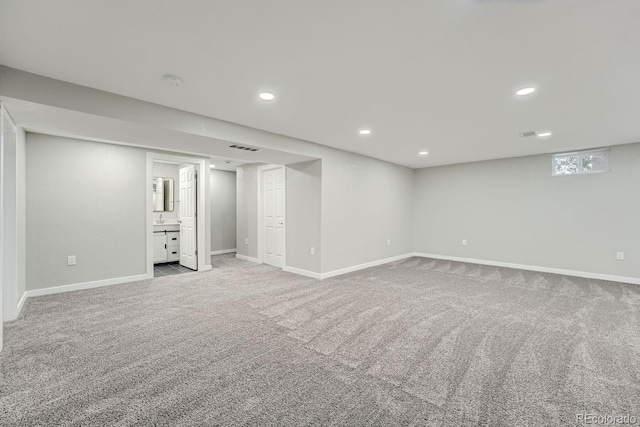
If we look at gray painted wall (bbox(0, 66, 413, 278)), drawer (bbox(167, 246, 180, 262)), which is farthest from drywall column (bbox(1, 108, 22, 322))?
drawer (bbox(167, 246, 180, 262))

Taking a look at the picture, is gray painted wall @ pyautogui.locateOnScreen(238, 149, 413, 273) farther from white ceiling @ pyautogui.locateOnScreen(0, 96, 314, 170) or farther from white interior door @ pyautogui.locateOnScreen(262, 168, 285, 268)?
white ceiling @ pyautogui.locateOnScreen(0, 96, 314, 170)

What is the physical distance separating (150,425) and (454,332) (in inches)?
102

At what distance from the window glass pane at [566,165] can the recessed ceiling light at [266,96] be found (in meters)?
5.72

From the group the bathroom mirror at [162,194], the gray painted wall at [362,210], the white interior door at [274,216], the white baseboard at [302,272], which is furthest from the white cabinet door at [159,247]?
the gray painted wall at [362,210]

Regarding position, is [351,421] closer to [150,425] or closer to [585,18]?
[150,425]

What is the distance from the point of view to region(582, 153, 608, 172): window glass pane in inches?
192

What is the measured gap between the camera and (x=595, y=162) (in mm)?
4969

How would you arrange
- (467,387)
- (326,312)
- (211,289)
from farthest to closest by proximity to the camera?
1. (211,289)
2. (326,312)
3. (467,387)

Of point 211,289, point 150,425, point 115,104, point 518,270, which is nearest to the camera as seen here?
point 150,425

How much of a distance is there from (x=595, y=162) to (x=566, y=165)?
393 mm

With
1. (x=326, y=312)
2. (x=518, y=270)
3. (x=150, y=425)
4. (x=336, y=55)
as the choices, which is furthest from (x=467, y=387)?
(x=518, y=270)

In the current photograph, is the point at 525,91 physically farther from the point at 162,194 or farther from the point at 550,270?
the point at 162,194

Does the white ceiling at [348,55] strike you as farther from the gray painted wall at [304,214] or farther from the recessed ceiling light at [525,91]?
the gray painted wall at [304,214]

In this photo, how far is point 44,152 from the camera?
3.74m
